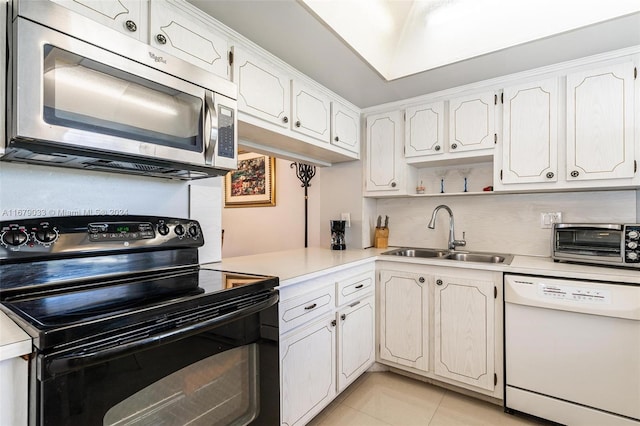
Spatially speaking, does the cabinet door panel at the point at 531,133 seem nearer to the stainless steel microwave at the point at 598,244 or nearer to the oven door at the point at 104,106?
the stainless steel microwave at the point at 598,244

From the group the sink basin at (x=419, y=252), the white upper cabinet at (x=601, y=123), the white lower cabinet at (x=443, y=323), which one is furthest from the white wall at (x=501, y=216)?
the white lower cabinet at (x=443, y=323)

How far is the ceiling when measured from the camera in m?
1.46

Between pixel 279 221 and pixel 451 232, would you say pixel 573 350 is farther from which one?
pixel 279 221

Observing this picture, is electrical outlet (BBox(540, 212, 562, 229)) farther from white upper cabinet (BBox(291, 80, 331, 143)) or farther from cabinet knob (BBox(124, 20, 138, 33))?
cabinet knob (BBox(124, 20, 138, 33))

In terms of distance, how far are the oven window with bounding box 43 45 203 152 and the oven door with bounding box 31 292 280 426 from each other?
Answer: 2.16 ft

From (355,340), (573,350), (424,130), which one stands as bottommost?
(355,340)

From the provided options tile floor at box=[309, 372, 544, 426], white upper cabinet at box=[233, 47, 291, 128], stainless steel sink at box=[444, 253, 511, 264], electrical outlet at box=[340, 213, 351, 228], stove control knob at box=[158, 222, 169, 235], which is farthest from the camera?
electrical outlet at box=[340, 213, 351, 228]

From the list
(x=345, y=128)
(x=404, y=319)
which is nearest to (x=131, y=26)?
(x=345, y=128)

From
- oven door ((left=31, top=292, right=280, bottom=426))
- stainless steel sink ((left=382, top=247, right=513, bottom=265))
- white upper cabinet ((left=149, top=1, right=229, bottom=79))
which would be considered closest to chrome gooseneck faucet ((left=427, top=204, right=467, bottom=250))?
stainless steel sink ((left=382, top=247, right=513, bottom=265))

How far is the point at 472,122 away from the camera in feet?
7.41

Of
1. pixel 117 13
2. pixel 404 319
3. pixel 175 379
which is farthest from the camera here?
pixel 404 319

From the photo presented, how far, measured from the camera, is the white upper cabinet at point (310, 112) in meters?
1.98

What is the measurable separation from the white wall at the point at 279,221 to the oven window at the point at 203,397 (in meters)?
1.98

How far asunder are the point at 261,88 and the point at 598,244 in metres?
2.11
